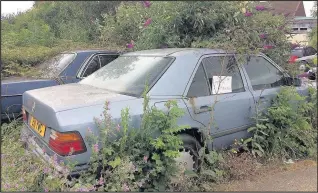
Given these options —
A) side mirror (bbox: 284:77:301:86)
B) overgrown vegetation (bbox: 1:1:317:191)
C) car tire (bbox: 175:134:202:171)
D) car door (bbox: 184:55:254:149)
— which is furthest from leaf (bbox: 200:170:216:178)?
side mirror (bbox: 284:77:301:86)

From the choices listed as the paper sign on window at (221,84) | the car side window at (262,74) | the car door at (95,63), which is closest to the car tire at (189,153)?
the paper sign on window at (221,84)

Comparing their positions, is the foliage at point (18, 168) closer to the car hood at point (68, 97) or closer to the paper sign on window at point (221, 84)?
the car hood at point (68, 97)

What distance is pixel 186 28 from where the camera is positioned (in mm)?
5641

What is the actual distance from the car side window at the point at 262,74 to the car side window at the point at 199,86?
777 mm

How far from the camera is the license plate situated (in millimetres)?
3170

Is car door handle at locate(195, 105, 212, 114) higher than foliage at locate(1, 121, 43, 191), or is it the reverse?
car door handle at locate(195, 105, 212, 114)

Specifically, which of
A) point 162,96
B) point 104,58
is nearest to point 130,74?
point 162,96

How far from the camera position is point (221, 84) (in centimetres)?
394

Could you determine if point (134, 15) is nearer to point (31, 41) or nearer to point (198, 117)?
point (31, 41)

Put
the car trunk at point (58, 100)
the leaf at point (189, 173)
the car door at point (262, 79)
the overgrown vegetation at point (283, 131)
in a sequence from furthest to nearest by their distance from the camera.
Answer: the car door at point (262, 79) < the overgrown vegetation at point (283, 131) < the leaf at point (189, 173) < the car trunk at point (58, 100)

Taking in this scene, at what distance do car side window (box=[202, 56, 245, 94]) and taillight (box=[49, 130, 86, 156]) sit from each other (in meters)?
1.66

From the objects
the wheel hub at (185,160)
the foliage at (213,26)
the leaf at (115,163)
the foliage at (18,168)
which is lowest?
the wheel hub at (185,160)

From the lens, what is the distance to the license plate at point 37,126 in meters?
3.17

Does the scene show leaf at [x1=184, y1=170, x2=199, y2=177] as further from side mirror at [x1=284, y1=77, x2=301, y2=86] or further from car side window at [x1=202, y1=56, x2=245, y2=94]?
side mirror at [x1=284, y1=77, x2=301, y2=86]
